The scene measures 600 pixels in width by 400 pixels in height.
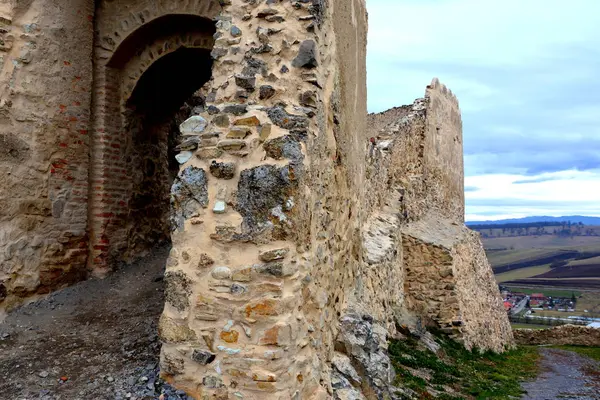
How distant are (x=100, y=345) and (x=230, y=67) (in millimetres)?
2715

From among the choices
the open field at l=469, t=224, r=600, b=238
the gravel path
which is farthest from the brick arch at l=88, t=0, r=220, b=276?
the open field at l=469, t=224, r=600, b=238

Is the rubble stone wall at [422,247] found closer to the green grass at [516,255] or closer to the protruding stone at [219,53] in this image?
the protruding stone at [219,53]

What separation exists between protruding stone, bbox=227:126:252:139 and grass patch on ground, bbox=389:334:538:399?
3.50 meters

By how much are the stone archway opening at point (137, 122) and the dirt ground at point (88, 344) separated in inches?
30.0

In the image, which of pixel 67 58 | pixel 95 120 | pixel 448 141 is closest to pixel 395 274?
pixel 95 120

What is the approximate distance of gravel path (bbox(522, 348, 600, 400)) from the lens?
762cm

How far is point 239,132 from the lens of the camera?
374 centimetres

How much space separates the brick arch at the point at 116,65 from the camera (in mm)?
6414

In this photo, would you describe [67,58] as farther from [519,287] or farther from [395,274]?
[519,287]

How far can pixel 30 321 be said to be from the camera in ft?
17.1

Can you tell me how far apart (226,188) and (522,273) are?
3137 inches

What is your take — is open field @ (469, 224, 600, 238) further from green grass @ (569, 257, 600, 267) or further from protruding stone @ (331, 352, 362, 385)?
protruding stone @ (331, 352, 362, 385)

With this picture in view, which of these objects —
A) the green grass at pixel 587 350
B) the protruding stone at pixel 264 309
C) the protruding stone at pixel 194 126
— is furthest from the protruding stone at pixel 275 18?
the green grass at pixel 587 350

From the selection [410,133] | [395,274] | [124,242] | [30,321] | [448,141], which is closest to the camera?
[30,321]
